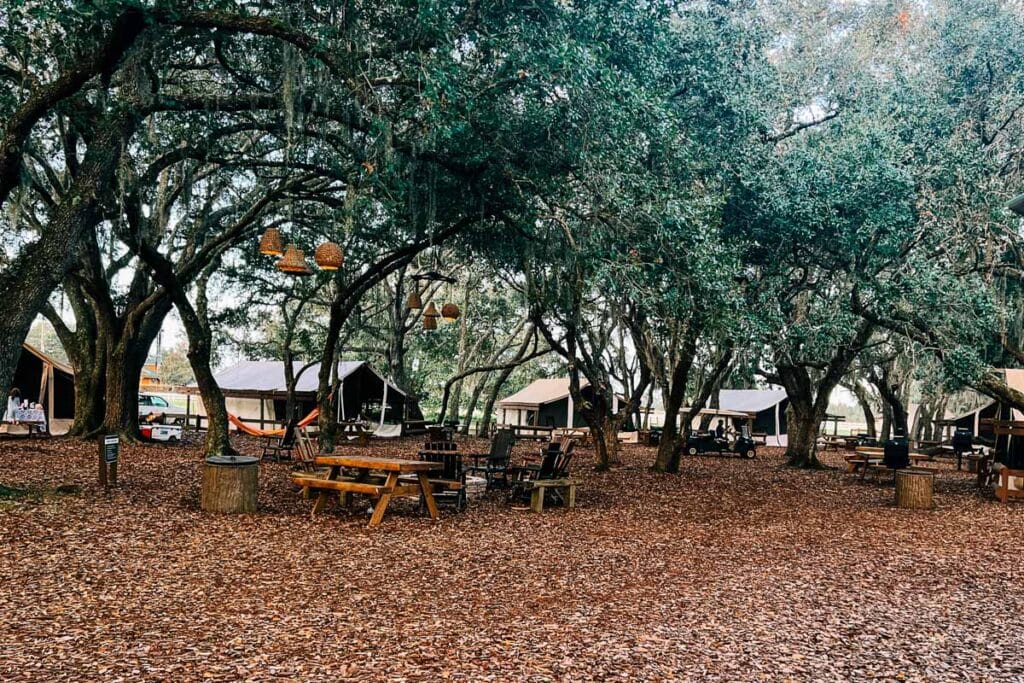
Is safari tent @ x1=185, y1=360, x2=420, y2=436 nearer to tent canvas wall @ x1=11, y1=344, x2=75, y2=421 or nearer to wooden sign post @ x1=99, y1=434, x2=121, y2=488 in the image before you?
tent canvas wall @ x1=11, y1=344, x2=75, y2=421

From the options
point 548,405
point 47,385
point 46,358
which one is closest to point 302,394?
point 47,385

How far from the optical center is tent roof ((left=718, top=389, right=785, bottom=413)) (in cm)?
3127

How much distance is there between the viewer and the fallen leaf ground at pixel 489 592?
4488 mm

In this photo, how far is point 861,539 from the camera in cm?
927

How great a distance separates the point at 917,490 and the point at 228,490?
9280 mm

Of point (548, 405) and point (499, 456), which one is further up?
point (548, 405)

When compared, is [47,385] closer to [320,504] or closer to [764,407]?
[320,504]

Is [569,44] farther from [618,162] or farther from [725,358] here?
[725,358]

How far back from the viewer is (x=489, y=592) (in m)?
6.18


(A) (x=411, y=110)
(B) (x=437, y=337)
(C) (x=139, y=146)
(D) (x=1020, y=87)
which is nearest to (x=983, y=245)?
(D) (x=1020, y=87)

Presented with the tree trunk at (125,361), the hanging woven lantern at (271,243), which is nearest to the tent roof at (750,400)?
the tree trunk at (125,361)

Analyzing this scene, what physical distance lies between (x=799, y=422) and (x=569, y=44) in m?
13.9

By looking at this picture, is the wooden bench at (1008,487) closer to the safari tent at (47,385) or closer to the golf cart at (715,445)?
the golf cart at (715,445)

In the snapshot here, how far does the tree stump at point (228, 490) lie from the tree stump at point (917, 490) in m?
8.92
